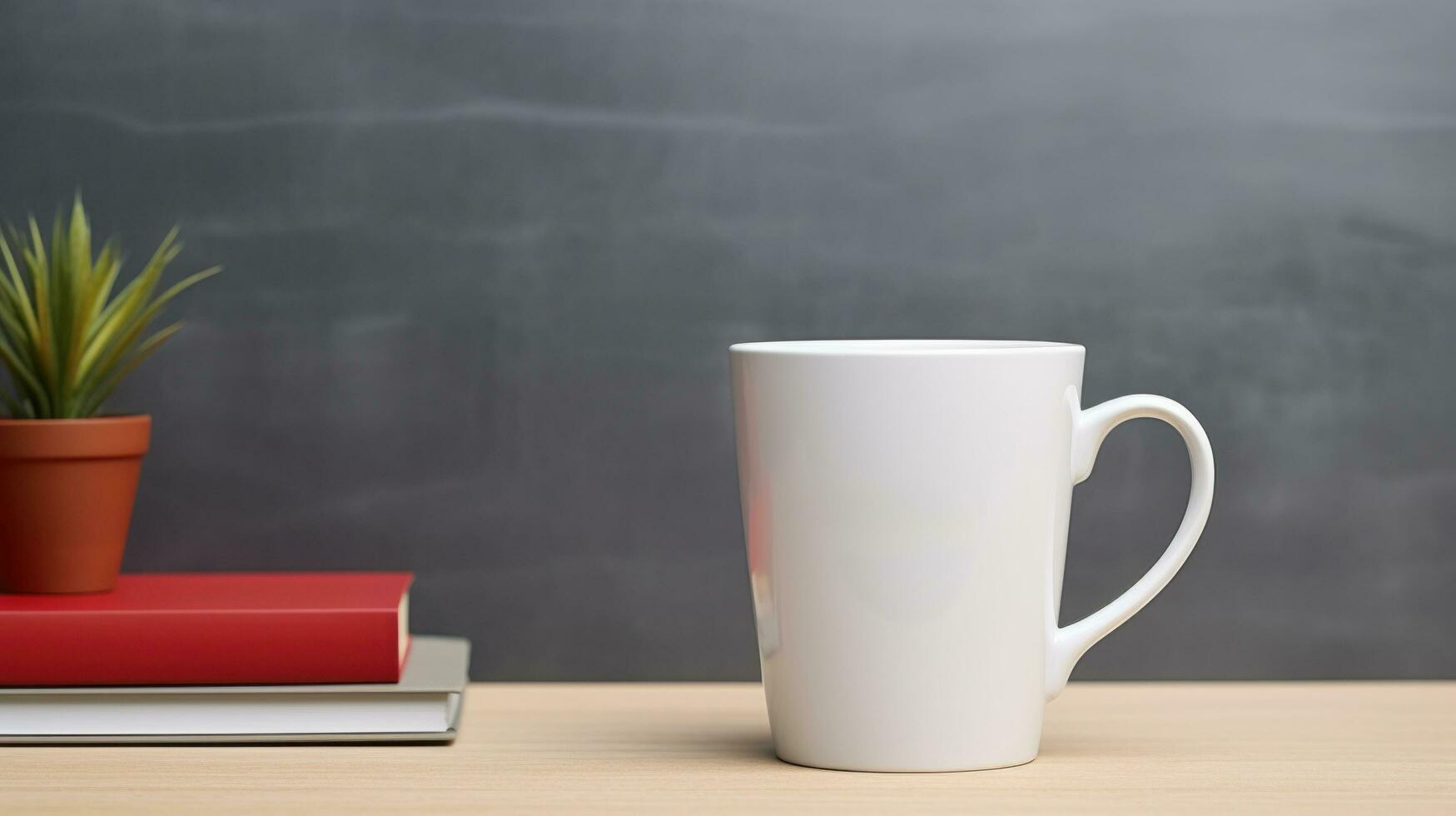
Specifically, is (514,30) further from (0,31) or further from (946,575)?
(946,575)

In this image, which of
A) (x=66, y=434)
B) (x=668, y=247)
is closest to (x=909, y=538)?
(x=668, y=247)

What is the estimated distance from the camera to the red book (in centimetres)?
69

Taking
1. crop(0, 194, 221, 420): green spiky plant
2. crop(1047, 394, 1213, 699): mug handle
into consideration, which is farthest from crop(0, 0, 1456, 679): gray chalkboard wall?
crop(1047, 394, 1213, 699): mug handle

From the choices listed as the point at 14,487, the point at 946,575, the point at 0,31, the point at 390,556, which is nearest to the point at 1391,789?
the point at 946,575

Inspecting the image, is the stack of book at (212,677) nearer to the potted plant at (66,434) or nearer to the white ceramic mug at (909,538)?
the potted plant at (66,434)

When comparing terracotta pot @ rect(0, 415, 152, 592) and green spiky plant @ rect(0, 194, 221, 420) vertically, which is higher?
green spiky plant @ rect(0, 194, 221, 420)

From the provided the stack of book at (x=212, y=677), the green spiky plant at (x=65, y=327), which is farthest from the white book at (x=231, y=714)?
the green spiky plant at (x=65, y=327)

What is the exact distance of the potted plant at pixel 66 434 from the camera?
73 centimetres

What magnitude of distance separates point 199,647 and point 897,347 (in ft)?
1.22

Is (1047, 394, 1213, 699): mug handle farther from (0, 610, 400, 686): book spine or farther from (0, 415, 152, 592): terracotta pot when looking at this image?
(0, 415, 152, 592): terracotta pot

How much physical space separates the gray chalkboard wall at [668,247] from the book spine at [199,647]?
168 mm

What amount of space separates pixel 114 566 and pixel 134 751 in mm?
125

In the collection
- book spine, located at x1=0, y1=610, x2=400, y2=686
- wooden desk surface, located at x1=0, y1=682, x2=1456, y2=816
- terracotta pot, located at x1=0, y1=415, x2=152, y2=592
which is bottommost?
wooden desk surface, located at x1=0, y1=682, x2=1456, y2=816

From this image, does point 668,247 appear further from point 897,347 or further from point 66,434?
point 66,434
